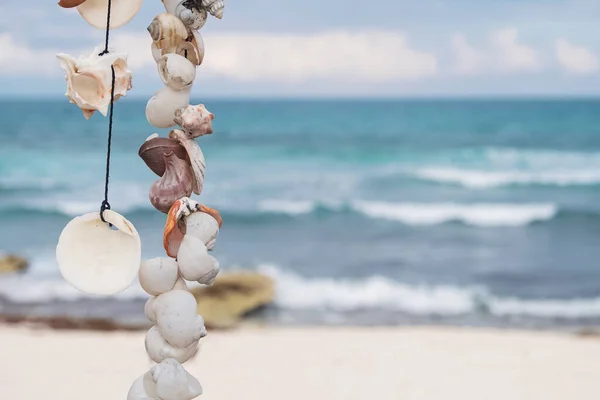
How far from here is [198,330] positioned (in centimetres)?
121

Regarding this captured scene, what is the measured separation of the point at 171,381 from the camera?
1.21 metres

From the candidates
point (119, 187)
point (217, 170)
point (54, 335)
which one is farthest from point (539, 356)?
point (217, 170)

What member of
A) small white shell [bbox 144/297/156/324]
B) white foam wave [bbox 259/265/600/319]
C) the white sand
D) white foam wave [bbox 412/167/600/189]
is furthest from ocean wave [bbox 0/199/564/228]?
small white shell [bbox 144/297/156/324]

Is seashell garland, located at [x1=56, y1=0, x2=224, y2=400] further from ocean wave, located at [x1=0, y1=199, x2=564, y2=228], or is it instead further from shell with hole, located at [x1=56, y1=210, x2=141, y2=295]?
ocean wave, located at [x1=0, y1=199, x2=564, y2=228]

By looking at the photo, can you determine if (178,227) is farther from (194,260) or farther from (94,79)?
(94,79)

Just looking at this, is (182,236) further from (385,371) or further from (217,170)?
(217,170)

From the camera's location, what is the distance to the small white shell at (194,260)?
1.19 metres

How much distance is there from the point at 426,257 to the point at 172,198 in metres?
7.12

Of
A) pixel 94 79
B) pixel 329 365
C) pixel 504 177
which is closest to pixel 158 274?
pixel 94 79

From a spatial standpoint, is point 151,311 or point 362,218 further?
point 362,218

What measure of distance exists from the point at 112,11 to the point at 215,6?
0.47 feet

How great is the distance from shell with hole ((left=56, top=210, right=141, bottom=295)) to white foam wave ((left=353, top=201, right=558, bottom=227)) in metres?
8.69

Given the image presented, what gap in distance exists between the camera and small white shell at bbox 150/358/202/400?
3.95 ft

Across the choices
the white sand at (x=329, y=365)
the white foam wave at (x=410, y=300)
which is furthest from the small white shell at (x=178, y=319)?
the white foam wave at (x=410, y=300)
